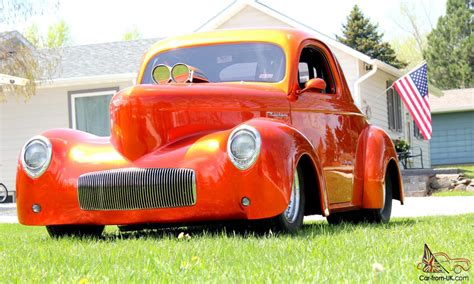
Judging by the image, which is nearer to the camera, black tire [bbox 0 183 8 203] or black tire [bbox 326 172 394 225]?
black tire [bbox 326 172 394 225]

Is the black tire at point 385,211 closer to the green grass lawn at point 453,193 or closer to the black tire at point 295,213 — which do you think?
the black tire at point 295,213

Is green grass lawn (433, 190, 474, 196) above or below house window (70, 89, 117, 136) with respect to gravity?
below

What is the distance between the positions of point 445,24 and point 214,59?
173 ft

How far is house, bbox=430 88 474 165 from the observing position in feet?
142

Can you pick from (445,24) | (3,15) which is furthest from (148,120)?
(445,24)

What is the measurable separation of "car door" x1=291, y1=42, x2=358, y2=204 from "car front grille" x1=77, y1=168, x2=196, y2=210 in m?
1.34

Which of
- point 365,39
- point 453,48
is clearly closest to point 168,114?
point 365,39

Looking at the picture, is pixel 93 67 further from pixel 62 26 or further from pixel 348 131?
pixel 62 26

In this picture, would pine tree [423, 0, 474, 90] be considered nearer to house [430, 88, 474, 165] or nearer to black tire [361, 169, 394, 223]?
house [430, 88, 474, 165]

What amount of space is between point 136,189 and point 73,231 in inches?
39.6

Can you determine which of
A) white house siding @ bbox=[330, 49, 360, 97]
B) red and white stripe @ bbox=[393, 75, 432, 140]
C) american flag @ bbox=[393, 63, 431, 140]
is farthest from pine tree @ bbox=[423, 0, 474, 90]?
red and white stripe @ bbox=[393, 75, 432, 140]

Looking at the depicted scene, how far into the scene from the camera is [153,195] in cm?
629

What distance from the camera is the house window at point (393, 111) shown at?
2669cm

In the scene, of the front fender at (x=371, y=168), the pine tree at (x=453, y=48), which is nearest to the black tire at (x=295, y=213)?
the front fender at (x=371, y=168)
